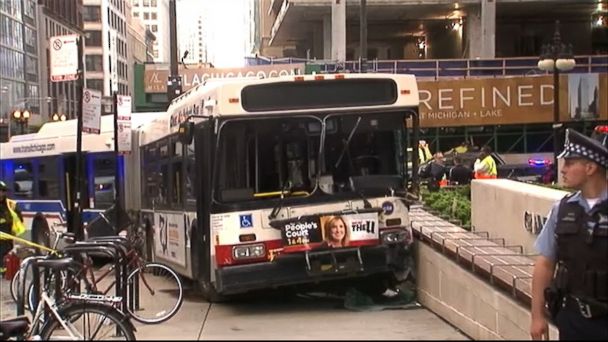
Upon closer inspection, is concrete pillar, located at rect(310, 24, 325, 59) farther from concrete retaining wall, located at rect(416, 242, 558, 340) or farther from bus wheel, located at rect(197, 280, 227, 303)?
concrete retaining wall, located at rect(416, 242, 558, 340)

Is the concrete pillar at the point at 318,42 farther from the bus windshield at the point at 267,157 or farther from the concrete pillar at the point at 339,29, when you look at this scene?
the bus windshield at the point at 267,157

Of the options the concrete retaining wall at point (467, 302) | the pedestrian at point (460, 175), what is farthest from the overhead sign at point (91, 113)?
the pedestrian at point (460, 175)

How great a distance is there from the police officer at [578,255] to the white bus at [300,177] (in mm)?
4613

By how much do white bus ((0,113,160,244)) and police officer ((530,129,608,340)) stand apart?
1264cm

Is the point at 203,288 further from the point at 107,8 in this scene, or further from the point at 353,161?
the point at 107,8

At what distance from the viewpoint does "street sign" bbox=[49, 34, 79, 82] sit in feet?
37.6

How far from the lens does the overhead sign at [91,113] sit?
1208 cm

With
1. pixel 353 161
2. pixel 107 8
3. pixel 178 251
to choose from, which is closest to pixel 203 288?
pixel 178 251

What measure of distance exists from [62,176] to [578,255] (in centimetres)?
1481

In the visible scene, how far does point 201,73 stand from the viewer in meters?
34.9

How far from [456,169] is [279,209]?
13152 millimetres

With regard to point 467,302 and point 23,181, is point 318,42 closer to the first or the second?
point 23,181

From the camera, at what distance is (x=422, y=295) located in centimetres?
980

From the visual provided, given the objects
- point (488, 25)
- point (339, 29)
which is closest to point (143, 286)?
point (339, 29)
